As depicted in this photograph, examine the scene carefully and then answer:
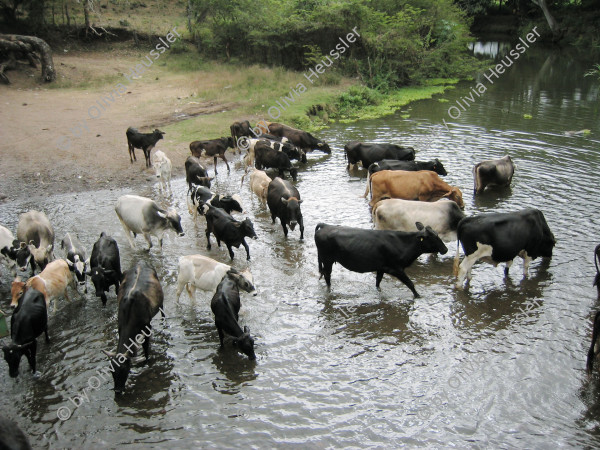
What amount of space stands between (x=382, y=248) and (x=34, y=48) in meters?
28.7

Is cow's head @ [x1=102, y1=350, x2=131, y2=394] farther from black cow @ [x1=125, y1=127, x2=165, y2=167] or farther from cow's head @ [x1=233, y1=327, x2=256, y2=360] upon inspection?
black cow @ [x1=125, y1=127, x2=165, y2=167]

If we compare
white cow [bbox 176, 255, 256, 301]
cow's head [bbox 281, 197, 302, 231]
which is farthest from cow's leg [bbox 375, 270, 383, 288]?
cow's head [bbox 281, 197, 302, 231]

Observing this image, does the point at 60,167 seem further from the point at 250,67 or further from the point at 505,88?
the point at 505,88

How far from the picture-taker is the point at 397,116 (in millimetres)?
22500

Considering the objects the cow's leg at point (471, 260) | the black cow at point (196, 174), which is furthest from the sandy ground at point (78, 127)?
the cow's leg at point (471, 260)

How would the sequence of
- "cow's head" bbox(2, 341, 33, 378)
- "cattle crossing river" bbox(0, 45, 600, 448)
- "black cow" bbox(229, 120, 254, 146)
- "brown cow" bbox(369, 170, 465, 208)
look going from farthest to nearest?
"black cow" bbox(229, 120, 254, 146)
"brown cow" bbox(369, 170, 465, 208)
"cow's head" bbox(2, 341, 33, 378)
"cattle crossing river" bbox(0, 45, 600, 448)

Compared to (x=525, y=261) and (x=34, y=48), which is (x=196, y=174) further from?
(x=34, y=48)

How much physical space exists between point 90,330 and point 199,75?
2442 centimetres

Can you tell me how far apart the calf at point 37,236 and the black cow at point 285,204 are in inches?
196

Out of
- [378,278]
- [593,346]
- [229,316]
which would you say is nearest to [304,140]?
[378,278]

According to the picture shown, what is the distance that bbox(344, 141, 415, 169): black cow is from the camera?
15203 mm

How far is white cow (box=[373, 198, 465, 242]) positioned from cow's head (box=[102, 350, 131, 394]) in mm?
5974

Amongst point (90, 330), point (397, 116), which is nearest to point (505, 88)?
point (397, 116)

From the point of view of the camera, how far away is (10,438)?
15.0ft
